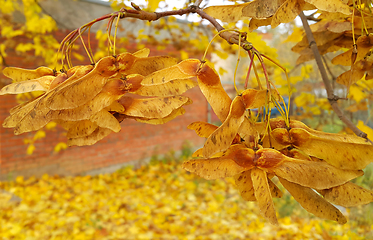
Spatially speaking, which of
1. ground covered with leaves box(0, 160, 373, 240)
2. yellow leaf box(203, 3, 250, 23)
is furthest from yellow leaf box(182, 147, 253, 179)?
ground covered with leaves box(0, 160, 373, 240)

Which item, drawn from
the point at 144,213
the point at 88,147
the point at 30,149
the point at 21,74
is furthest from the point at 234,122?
the point at 88,147

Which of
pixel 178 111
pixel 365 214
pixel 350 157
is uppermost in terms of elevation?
pixel 178 111

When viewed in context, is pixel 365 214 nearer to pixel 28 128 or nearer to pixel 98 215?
pixel 98 215

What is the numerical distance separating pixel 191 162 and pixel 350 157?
0.21 metres

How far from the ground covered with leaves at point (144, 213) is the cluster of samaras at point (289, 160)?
69.1 inches

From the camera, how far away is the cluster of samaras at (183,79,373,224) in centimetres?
35

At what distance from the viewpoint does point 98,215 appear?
2.40m

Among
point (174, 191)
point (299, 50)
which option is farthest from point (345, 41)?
point (174, 191)

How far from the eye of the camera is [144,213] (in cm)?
248

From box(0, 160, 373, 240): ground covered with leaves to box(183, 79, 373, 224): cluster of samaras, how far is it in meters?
1.75

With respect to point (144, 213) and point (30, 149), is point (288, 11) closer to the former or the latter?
point (144, 213)

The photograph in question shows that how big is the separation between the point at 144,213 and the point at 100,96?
7.55 ft

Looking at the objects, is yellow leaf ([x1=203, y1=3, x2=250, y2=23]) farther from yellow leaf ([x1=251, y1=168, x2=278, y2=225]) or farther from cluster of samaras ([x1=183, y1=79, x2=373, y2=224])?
yellow leaf ([x1=251, y1=168, x2=278, y2=225])

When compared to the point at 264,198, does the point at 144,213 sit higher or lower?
lower
